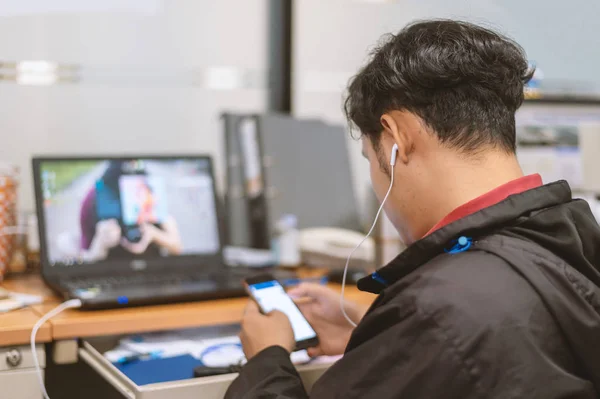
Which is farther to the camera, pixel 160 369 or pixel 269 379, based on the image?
pixel 160 369

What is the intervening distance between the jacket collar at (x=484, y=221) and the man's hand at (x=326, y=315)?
0.41 m

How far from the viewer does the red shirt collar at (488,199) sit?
0.99 metres

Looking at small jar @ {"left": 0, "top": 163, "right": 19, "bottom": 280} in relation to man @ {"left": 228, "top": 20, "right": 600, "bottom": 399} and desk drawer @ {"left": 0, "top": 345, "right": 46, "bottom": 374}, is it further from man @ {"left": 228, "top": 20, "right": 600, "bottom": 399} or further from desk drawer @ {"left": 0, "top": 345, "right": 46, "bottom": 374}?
man @ {"left": 228, "top": 20, "right": 600, "bottom": 399}

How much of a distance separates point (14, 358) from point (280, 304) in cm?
51

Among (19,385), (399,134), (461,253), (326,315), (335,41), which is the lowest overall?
(19,385)

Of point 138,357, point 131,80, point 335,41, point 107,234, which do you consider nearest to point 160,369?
point 138,357

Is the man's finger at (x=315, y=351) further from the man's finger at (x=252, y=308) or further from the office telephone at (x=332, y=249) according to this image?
the office telephone at (x=332, y=249)

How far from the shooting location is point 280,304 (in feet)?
4.62

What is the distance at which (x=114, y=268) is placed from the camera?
5.79 ft

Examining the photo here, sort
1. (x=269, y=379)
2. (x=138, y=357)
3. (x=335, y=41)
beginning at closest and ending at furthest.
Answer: (x=269, y=379) → (x=138, y=357) → (x=335, y=41)

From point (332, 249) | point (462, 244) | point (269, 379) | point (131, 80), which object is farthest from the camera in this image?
point (131, 80)

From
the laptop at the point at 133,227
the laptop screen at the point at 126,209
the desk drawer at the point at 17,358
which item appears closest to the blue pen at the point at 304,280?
the laptop at the point at 133,227

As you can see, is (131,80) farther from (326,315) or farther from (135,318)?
(326,315)

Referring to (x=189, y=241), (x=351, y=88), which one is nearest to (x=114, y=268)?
(x=189, y=241)
